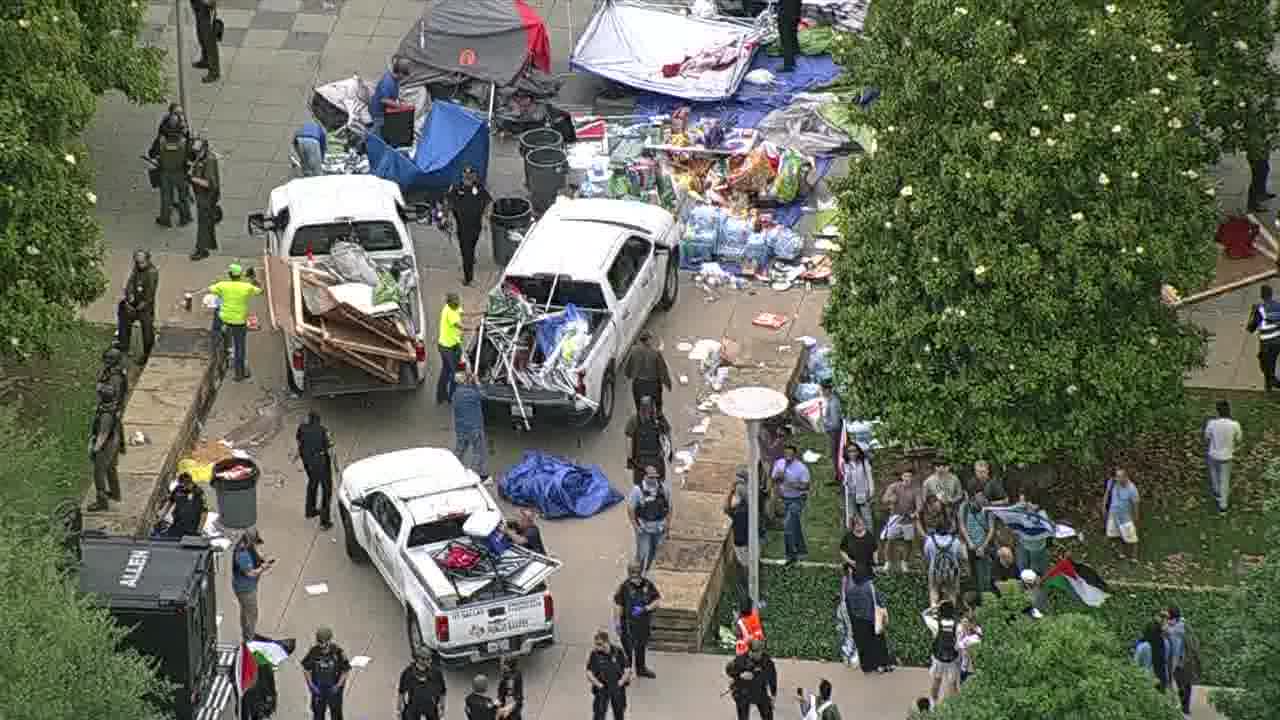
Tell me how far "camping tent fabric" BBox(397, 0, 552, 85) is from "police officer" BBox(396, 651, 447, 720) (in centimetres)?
1486

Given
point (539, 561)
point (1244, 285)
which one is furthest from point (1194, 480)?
point (539, 561)

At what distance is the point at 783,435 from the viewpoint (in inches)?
1318

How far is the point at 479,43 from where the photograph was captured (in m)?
42.1

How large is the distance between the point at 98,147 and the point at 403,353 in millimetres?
9380

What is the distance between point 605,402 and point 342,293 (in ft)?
10.9

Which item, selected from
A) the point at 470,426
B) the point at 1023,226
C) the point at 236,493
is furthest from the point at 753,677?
the point at 236,493

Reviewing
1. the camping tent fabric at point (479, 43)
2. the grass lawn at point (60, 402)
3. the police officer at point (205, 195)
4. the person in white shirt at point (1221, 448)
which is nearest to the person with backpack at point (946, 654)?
the person in white shirt at point (1221, 448)

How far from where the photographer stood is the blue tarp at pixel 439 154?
131ft

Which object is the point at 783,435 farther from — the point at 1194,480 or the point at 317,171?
the point at 317,171

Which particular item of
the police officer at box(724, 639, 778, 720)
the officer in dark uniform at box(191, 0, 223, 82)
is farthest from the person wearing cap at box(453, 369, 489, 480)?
the officer in dark uniform at box(191, 0, 223, 82)

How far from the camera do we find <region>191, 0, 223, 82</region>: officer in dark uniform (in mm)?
43031

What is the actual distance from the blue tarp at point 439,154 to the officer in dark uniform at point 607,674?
12134mm

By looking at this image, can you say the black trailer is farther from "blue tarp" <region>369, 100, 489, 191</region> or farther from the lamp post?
"blue tarp" <region>369, 100, 489, 191</region>

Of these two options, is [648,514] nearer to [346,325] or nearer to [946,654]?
[946,654]
